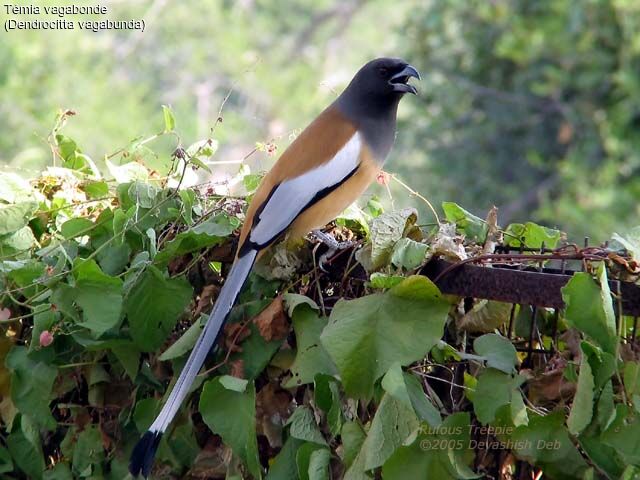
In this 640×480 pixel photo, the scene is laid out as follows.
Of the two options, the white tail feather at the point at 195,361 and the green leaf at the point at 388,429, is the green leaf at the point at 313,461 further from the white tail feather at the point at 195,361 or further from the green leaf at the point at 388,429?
the white tail feather at the point at 195,361

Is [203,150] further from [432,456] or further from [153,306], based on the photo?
[432,456]

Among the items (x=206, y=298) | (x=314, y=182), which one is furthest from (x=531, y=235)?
(x=314, y=182)

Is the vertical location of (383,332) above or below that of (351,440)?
above

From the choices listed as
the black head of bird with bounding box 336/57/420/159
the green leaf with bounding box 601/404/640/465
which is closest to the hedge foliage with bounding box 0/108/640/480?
the green leaf with bounding box 601/404/640/465

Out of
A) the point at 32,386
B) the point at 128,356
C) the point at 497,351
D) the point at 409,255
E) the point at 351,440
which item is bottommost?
the point at 32,386

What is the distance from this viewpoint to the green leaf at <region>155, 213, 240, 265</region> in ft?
6.53

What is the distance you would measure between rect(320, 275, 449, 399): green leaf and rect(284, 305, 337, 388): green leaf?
0.34 feet

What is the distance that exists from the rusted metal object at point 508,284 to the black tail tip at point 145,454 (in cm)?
66

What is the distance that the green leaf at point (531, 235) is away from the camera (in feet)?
6.39

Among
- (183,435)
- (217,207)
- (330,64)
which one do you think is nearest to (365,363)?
(183,435)

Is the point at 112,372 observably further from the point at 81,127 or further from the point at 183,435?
the point at 81,127

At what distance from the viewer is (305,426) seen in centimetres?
180

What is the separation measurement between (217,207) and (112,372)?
0.45 meters

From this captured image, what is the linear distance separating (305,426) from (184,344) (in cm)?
37
